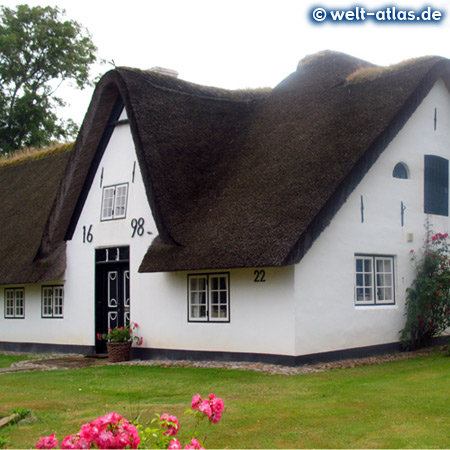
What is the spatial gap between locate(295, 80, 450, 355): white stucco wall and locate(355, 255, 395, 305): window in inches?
5.7

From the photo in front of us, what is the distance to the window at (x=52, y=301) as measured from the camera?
1795 centimetres

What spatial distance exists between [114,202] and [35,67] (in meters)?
22.9

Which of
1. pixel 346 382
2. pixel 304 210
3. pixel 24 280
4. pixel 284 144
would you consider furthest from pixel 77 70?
Answer: pixel 346 382

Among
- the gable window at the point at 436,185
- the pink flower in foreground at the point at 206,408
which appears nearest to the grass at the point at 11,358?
the gable window at the point at 436,185

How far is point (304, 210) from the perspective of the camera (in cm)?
1282

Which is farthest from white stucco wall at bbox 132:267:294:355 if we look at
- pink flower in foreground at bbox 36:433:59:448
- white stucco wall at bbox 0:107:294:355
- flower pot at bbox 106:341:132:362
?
pink flower in foreground at bbox 36:433:59:448

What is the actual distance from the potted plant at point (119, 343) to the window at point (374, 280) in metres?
5.10

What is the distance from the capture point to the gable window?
1598 cm

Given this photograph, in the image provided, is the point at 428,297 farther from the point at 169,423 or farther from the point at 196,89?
the point at 169,423

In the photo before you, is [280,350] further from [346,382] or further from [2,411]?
[2,411]

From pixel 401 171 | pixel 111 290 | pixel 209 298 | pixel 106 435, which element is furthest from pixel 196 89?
pixel 106 435

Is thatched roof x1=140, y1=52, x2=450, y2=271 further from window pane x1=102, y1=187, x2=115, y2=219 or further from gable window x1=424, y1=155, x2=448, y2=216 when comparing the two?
window pane x1=102, y1=187, x2=115, y2=219

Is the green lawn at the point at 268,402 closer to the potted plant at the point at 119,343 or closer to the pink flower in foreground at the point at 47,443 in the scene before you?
the potted plant at the point at 119,343

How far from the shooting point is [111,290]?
1672 cm
